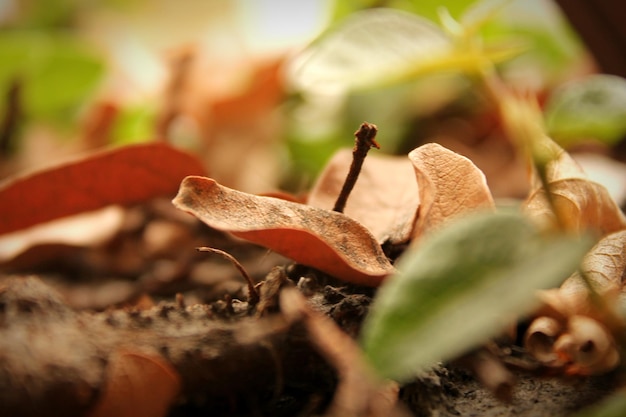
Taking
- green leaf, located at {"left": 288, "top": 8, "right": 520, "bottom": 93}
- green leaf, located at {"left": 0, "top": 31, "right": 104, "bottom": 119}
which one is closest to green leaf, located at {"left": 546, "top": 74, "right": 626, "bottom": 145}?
green leaf, located at {"left": 288, "top": 8, "right": 520, "bottom": 93}

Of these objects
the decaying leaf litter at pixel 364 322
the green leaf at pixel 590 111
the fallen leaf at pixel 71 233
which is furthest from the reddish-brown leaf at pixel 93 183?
the green leaf at pixel 590 111

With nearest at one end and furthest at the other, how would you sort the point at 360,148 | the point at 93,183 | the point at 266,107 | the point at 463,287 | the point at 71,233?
1. the point at 463,287
2. the point at 360,148
3. the point at 93,183
4. the point at 71,233
5. the point at 266,107

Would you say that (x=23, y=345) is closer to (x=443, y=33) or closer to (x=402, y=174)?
(x=402, y=174)

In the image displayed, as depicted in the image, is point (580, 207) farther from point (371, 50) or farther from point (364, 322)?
point (371, 50)

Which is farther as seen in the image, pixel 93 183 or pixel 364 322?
pixel 93 183

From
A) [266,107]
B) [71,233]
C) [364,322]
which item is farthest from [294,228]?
[266,107]

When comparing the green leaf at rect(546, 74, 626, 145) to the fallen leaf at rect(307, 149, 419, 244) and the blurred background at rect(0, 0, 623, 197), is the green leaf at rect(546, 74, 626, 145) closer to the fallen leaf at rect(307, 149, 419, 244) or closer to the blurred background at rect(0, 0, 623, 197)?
the blurred background at rect(0, 0, 623, 197)

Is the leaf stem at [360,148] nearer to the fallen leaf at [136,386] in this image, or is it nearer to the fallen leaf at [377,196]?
the fallen leaf at [377,196]
